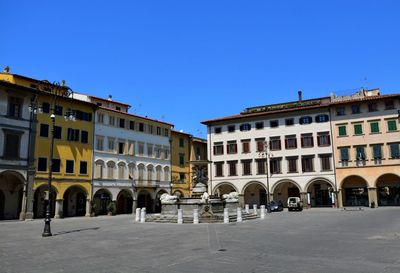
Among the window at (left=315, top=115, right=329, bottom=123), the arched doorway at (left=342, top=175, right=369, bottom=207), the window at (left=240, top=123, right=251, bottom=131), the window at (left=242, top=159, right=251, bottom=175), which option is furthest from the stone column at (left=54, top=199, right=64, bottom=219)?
the arched doorway at (left=342, top=175, right=369, bottom=207)

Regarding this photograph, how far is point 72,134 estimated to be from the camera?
139ft

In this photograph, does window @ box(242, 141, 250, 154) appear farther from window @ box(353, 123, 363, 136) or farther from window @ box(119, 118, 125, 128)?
window @ box(119, 118, 125, 128)

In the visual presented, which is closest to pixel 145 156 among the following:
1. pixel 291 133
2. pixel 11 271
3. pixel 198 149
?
pixel 198 149

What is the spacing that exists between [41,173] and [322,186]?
120 ft

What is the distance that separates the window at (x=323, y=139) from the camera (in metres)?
50.8

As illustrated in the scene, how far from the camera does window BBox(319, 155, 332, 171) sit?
50312mm

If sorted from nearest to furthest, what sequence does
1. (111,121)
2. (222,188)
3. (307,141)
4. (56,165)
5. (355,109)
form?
1. (56,165)
2. (111,121)
3. (355,109)
4. (307,141)
5. (222,188)

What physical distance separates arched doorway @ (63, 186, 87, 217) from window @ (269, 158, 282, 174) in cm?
2555

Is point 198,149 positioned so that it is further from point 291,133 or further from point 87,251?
point 87,251

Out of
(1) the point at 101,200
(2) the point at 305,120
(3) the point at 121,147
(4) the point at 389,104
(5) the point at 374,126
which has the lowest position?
(1) the point at 101,200

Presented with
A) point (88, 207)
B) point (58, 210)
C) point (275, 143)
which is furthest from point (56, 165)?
point (275, 143)

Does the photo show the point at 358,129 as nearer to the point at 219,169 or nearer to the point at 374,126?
the point at 374,126

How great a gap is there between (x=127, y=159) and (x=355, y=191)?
3054cm

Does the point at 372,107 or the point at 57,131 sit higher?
the point at 372,107
